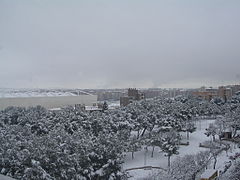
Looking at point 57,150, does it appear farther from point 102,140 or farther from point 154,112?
point 154,112

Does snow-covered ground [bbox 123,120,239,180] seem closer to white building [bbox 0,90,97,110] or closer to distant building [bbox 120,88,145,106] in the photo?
white building [bbox 0,90,97,110]

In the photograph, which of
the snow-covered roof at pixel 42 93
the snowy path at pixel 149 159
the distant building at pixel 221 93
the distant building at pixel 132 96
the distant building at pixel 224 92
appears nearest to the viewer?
the snowy path at pixel 149 159

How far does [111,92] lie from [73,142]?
95.2ft

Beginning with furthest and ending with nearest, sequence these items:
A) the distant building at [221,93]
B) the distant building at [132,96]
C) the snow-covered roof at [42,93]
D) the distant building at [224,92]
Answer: the distant building at [221,93] → the distant building at [224,92] → the distant building at [132,96] → the snow-covered roof at [42,93]

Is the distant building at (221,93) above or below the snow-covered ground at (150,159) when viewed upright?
above

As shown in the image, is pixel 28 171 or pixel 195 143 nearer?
pixel 28 171

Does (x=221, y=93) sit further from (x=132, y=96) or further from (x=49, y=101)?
(x=49, y=101)

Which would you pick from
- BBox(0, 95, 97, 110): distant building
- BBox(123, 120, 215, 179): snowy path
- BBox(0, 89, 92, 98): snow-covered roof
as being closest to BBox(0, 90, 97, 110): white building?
BBox(0, 95, 97, 110): distant building

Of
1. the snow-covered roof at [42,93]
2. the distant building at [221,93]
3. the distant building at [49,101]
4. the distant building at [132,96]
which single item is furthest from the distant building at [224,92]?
the snow-covered roof at [42,93]

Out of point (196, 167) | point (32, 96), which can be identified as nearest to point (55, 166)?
point (196, 167)

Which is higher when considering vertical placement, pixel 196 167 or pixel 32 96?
pixel 32 96

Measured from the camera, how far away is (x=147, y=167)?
8.53 meters

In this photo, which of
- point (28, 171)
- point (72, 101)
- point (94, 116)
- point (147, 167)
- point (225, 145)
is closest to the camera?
point (28, 171)

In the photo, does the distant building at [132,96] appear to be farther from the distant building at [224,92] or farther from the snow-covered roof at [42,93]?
the distant building at [224,92]
